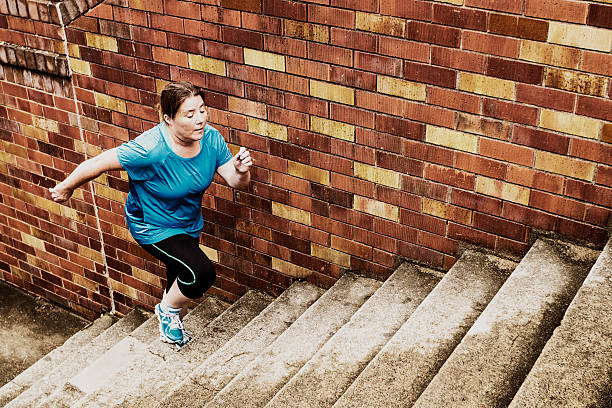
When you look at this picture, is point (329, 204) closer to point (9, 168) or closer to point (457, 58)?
point (457, 58)

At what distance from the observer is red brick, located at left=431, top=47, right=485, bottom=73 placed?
312 cm

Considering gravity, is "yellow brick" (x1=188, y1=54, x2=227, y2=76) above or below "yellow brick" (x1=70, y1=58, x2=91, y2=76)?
above

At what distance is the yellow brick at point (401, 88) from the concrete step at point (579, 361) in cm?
120

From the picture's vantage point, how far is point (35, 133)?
5.07 m

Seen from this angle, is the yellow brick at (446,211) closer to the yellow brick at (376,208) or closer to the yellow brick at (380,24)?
the yellow brick at (376,208)

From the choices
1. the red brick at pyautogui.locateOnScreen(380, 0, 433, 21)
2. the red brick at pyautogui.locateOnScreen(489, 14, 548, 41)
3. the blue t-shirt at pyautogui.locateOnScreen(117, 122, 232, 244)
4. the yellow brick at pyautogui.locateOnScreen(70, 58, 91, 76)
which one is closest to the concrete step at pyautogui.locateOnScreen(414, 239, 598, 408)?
the red brick at pyautogui.locateOnScreen(489, 14, 548, 41)

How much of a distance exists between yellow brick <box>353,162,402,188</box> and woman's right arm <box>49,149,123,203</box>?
125 cm

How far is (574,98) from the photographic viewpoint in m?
2.96

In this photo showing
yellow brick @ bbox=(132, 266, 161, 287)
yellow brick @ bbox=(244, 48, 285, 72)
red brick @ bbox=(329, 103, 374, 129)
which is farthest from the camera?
yellow brick @ bbox=(132, 266, 161, 287)

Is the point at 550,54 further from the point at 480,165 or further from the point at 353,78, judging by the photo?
the point at 353,78

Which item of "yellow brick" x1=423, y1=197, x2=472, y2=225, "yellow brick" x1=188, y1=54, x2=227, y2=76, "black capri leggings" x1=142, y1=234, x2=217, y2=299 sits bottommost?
"black capri leggings" x1=142, y1=234, x2=217, y2=299

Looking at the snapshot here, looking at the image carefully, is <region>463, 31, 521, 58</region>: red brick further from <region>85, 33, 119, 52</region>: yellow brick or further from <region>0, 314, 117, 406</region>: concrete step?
<region>0, 314, 117, 406</region>: concrete step

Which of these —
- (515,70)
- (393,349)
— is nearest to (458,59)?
(515,70)

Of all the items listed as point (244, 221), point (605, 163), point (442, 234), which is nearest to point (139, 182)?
point (244, 221)
